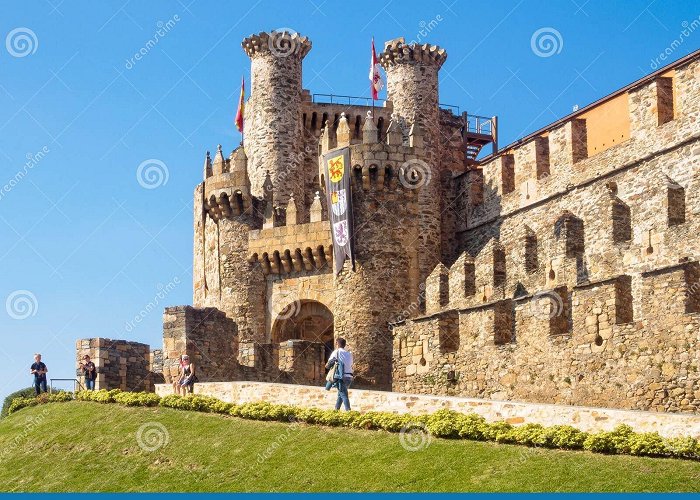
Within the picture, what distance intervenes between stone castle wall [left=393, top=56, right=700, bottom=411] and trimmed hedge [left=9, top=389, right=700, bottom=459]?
550cm

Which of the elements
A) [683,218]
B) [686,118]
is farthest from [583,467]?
[686,118]

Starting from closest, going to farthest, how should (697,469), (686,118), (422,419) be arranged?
(697,469) < (422,419) < (686,118)

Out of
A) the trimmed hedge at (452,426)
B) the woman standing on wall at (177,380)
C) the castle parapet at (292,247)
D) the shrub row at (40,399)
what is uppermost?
the castle parapet at (292,247)

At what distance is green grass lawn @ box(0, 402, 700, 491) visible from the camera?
2686 cm

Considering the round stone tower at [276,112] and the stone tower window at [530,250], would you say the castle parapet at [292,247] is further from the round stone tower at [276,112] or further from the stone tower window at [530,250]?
the stone tower window at [530,250]

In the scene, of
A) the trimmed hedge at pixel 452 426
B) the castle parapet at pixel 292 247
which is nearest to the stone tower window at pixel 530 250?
the castle parapet at pixel 292 247

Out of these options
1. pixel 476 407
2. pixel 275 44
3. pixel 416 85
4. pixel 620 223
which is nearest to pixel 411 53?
pixel 416 85

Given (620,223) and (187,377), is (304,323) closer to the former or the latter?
(187,377)

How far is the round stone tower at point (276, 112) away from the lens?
5644 cm

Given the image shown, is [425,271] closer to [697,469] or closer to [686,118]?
[686,118]

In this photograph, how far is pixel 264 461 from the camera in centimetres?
3219

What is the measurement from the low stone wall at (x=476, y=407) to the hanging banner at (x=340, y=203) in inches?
308

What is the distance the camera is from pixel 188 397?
129 ft

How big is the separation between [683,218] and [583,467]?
1356 centimetres
